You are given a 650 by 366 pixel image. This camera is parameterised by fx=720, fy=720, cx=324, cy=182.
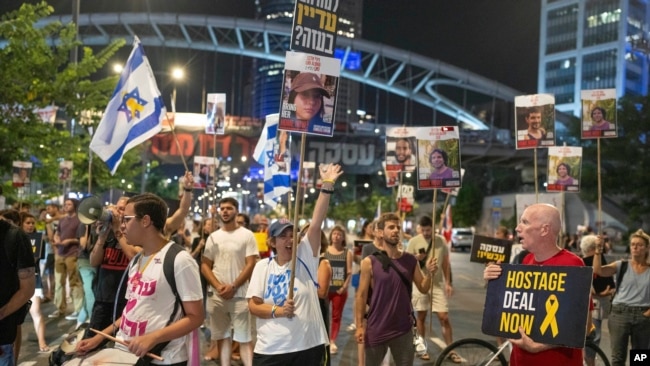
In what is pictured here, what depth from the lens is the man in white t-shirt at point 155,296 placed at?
395 cm

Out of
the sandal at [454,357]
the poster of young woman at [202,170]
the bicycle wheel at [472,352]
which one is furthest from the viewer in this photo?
the poster of young woman at [202,170]

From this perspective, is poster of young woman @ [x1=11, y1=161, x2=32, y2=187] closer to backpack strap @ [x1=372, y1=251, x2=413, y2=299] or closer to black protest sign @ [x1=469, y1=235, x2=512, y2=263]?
black protest sign @ [x1=469, y1=235, x2=512, y2=263]

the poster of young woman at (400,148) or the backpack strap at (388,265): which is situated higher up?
the poster of young woman at (400,148)

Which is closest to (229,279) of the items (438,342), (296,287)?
(296,287)

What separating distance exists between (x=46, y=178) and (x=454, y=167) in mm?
13181

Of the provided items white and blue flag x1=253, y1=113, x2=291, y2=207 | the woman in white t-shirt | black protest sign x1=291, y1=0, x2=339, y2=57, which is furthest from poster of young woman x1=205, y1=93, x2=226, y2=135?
the woman in white t-shirt

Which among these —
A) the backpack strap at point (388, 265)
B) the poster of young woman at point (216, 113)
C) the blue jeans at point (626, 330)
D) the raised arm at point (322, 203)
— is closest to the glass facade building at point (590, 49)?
the poster of young woman at point (216, 113)

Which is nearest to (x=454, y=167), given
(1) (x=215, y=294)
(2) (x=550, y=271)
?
(1) (x=215, y=294)

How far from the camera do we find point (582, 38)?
12094cm

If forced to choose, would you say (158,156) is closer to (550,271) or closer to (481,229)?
(550,271)

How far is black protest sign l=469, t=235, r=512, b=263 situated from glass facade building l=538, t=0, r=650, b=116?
105995 mm

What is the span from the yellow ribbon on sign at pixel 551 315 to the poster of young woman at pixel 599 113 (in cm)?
707

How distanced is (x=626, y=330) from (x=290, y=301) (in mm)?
4445

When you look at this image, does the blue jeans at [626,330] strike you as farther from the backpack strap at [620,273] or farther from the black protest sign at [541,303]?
the black protest sign at [541,303]
